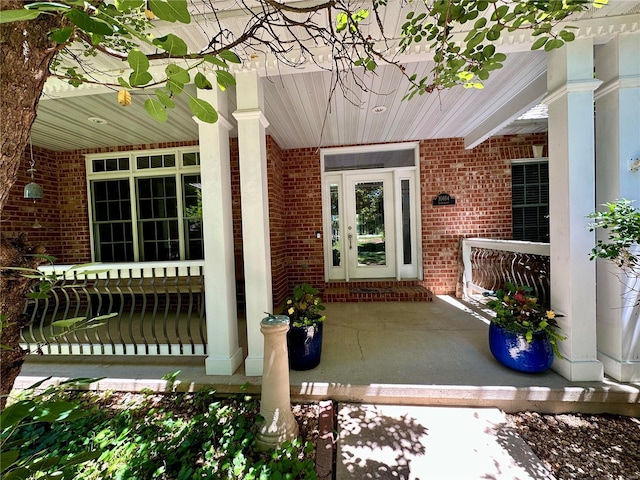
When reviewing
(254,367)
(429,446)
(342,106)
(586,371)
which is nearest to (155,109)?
(254,367)

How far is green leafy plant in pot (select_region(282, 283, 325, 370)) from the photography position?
2283 millimetres

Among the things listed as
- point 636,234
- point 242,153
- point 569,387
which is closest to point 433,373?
point 569,387

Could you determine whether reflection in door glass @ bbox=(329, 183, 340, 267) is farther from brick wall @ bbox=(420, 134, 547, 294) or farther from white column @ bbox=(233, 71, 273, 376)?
white column @ bbox=(233, 71, 273, 376)

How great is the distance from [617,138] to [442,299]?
2.96 metres

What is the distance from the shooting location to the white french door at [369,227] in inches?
189

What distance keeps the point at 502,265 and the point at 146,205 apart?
18.8 ft

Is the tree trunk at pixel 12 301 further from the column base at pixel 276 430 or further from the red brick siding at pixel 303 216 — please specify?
the red brick siding at pixel 303 216

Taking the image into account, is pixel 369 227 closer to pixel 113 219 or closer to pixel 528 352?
pixel 528 352

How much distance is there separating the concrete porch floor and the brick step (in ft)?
3.15

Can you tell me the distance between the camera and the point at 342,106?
10.4ft

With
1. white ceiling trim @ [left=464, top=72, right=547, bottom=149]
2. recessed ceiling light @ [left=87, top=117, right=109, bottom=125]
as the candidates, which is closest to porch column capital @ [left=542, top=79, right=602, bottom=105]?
white ceiling trim @ [left=464, top=72, right=547, bottom=149]

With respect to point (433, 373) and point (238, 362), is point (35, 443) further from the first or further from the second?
point (433, 373)

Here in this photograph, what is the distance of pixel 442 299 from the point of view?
14.2ft

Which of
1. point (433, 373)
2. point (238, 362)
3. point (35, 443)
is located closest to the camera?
point (35, 443)
